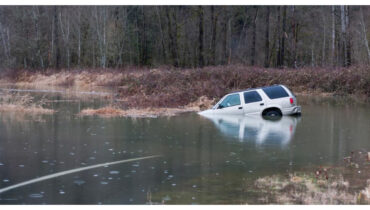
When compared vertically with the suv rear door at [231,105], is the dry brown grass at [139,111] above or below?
below

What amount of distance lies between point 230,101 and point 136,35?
50074mm

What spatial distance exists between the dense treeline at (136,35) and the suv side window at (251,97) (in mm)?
36306

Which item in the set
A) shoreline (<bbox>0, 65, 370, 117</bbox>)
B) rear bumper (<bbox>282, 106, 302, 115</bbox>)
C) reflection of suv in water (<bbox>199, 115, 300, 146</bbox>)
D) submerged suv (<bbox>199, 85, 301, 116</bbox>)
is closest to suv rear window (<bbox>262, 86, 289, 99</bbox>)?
submerged suv (<bbox>199, 85, 301, 116</bbox>)

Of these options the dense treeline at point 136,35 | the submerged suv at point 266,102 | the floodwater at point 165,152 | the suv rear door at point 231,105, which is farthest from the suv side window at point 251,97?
the dense treeline at point 136,35

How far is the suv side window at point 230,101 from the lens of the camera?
2334 cm

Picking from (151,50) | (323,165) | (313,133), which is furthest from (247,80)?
(151,50)

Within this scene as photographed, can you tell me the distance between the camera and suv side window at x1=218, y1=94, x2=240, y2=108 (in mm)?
23344

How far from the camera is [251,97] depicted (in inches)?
904

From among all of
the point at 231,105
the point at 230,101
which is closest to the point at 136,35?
the point at 230,101

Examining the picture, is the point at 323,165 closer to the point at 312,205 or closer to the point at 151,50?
the point at 312,205

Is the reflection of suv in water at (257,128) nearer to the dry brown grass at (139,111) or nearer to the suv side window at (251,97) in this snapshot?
the suv side window at (251,97)

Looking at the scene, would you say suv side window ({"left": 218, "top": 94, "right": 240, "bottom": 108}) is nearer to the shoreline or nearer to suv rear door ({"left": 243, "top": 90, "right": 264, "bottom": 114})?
suv rear door ({"left": 243, "top": 90, "right": 264, "bottom": 114})

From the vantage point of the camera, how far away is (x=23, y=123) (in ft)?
70.9

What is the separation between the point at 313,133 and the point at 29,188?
10882 mm
